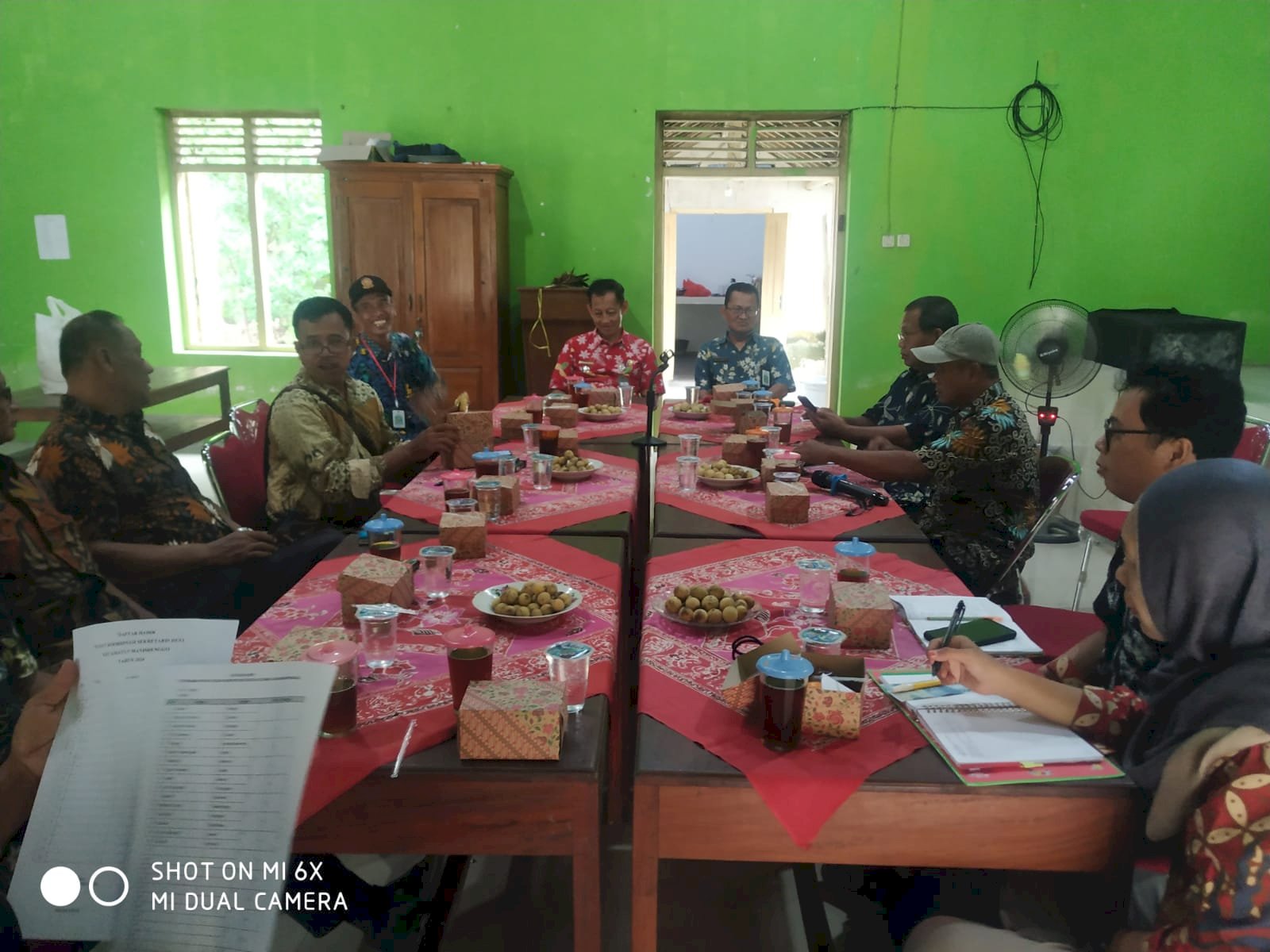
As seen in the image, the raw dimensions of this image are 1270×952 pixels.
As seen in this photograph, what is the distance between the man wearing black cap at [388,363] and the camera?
3.94 m

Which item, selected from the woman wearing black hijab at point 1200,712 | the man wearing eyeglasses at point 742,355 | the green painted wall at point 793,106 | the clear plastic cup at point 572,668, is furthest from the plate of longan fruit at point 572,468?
the green painted wall at point 793,106

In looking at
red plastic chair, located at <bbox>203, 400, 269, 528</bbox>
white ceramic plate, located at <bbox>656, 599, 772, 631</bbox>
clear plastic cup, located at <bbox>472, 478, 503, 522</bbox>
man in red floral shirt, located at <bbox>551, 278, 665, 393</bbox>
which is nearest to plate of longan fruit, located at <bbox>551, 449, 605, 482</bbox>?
clear plastic cup, located at <bbox>472, 478, 503, 522</bbox>

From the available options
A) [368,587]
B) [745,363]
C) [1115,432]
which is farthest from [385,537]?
[745,363]

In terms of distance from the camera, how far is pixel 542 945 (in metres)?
1.86

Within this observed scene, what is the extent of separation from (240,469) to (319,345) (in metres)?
0.47

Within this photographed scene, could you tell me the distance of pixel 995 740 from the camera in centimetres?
130

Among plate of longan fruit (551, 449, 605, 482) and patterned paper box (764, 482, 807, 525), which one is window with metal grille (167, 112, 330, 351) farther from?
patterned paper box (764, 482, 807, 525)

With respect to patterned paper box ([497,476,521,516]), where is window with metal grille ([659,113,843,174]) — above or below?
above

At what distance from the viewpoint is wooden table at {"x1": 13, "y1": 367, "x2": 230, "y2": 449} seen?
4.70 m

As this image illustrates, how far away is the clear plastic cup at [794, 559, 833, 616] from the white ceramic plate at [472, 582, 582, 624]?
1.49 feet

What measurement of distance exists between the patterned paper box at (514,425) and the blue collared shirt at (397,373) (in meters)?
0.65

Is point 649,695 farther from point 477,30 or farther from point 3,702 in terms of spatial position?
point 477,30

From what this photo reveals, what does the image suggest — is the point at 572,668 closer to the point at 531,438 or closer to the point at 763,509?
the point at 763,509

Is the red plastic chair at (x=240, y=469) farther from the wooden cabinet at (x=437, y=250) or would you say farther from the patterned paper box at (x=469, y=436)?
the wooden cabinet at (x=437, y=250)
